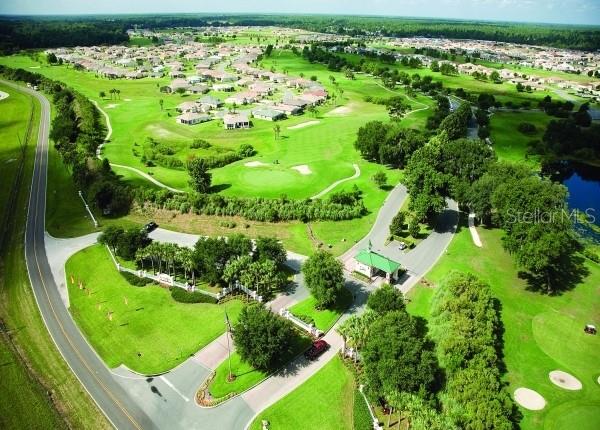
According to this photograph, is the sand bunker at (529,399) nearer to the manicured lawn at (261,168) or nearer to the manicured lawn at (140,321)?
the manicured lawn at (261,168)

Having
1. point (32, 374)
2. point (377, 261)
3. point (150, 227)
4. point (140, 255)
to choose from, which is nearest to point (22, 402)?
point (32, 374)

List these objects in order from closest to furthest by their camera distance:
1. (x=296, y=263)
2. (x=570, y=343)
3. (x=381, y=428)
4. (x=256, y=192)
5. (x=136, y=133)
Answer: (x=381, y=428)
(x=570, y=343)
(x=296, y=263)
(x=256, y=192)
(x=136, y=133)

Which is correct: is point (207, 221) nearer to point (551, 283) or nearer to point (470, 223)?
point (470, 223)

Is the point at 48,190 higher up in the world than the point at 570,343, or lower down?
lower down

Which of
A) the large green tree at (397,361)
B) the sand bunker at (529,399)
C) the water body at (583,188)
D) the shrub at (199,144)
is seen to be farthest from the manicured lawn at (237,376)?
the shrub at (199,144)

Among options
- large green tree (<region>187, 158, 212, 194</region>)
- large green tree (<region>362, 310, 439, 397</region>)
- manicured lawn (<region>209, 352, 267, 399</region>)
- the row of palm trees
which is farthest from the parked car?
large green tree (<region>362, 310, 439, 397</region>)

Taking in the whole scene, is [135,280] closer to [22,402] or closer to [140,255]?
[140,255]

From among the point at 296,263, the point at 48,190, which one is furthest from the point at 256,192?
the point at 48,190

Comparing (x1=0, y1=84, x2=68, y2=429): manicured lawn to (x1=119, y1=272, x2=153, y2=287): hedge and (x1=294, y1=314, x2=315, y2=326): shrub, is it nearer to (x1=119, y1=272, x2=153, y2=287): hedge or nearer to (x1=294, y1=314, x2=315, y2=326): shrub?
(x1=119, y1=272, x2=153, y2=287): hedge
